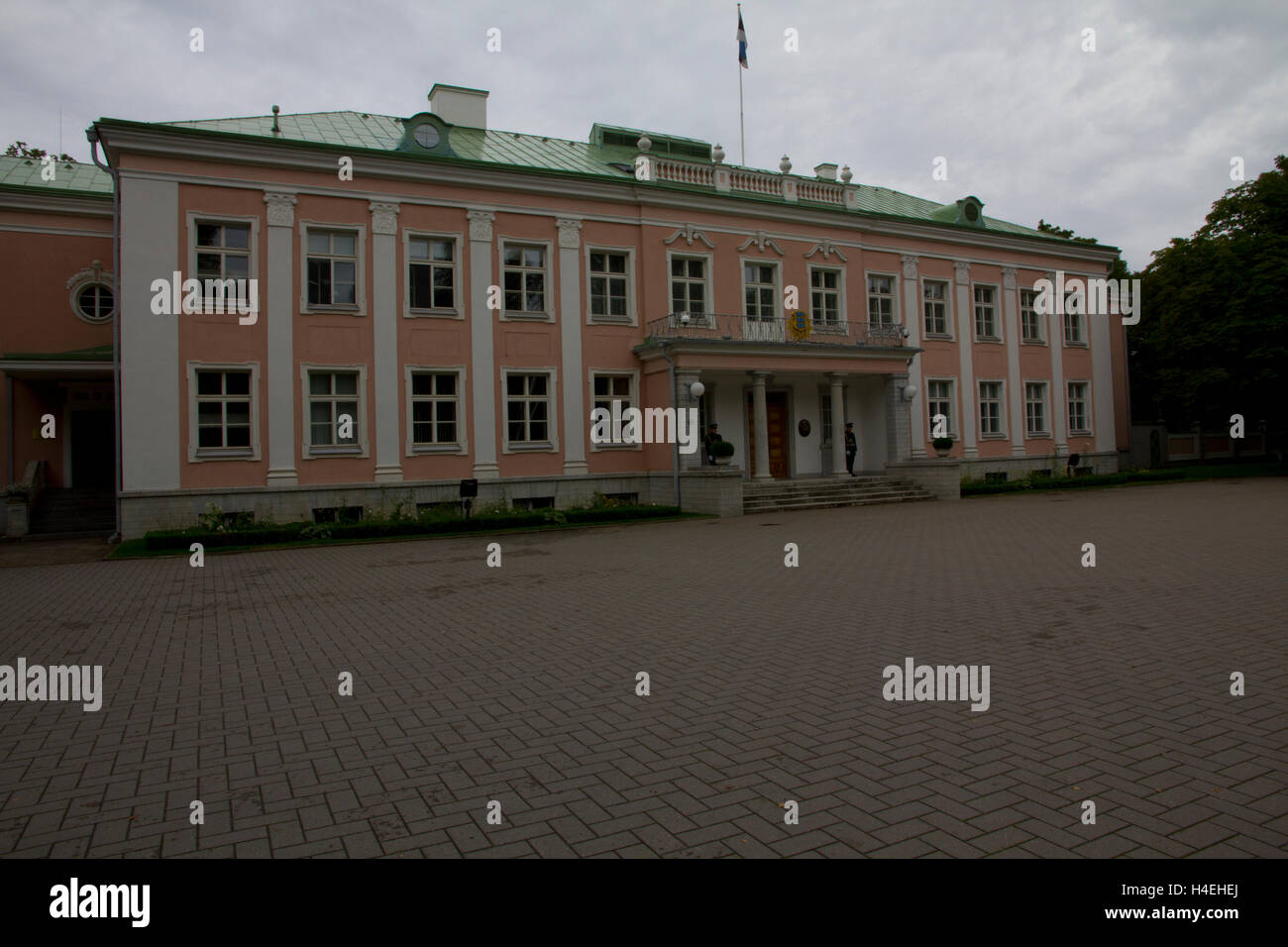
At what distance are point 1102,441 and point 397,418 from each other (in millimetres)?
29459

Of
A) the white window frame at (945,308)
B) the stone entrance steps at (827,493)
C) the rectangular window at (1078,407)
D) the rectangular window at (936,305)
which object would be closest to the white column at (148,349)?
the stone entrance steps at (827,493)

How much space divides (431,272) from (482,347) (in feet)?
8.16

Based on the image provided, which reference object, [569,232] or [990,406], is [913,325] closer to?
[990,406]

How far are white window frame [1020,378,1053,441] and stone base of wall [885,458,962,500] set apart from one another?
28.4ft

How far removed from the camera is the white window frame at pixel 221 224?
20359mm

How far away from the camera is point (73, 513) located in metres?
22.2

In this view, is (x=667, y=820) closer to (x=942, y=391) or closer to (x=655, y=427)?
(x=655, y=427)

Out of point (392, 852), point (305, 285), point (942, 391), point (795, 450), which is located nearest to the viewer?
point (392, 852)

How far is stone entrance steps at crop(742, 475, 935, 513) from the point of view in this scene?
23.4m

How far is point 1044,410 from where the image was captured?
110 ft

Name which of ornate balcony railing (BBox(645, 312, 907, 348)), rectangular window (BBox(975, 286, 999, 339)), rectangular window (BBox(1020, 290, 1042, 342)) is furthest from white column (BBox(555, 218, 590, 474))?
→ rectangular window (BBox(1020, 290, 1042, 342))

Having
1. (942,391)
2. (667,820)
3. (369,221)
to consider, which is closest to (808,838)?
(667,820)
